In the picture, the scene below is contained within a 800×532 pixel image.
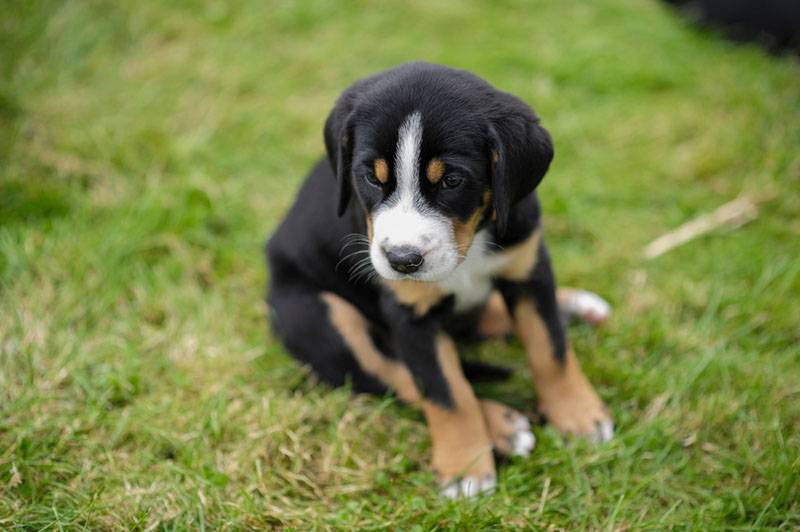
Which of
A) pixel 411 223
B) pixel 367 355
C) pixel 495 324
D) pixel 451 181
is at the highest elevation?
pixel 451 181

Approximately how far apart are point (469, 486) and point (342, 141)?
57.3 inches

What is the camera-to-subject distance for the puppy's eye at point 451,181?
2599 millimetres

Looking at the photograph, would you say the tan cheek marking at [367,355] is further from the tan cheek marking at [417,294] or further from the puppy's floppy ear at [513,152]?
the puppy's floppy ear at [513,152]

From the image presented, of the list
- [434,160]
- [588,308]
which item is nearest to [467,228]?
[434,160]

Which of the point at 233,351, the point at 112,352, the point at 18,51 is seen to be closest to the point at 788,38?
the point at 233,351

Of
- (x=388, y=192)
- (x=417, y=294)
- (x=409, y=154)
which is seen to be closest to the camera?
(x=409, y=154)

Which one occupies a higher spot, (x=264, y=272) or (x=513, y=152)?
(x=513, y=152)

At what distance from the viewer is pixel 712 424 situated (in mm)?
3195

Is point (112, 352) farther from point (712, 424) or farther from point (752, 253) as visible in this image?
point (752, 253)

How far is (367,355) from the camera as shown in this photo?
11.0 ft

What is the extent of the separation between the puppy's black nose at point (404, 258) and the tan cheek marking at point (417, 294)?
38cm

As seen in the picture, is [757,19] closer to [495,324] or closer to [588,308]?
[588,308]

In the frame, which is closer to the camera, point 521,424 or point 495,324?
point 521,424

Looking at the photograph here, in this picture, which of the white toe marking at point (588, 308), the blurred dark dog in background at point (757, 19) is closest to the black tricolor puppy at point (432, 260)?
the white toe marking at point (588, 308)
